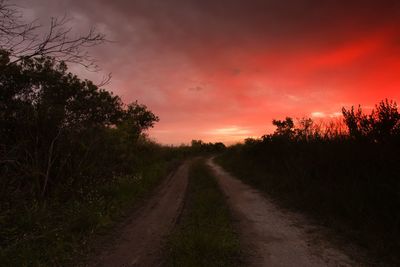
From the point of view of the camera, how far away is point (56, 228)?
790 centimetres

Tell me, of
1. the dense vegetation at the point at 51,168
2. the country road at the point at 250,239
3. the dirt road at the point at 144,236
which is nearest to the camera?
the country road at the point at 250,239

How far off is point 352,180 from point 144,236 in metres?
6.80

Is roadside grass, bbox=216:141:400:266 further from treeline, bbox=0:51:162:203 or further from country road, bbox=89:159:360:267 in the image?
treeline, bbox=0:51:162:203

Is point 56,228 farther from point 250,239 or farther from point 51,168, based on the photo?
point 250,239

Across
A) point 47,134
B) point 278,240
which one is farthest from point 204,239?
point 47,134

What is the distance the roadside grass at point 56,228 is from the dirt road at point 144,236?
50 centimetres

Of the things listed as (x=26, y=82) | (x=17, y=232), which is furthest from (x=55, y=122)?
(x=17, y=232)

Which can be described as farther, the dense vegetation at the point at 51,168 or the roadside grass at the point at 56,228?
the dense vegetation at the point at 51,168

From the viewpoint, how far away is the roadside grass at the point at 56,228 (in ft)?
20.7

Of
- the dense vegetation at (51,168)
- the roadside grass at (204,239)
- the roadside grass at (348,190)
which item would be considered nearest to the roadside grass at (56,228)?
the dense vegetation at (51,168)

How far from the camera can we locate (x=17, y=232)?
7.32 m

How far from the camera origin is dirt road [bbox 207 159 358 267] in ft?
19.9

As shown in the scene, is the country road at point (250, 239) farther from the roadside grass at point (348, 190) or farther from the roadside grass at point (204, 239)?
the roadside grass at point (348, 190)

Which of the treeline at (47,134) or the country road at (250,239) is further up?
the treeline at (47,134)
